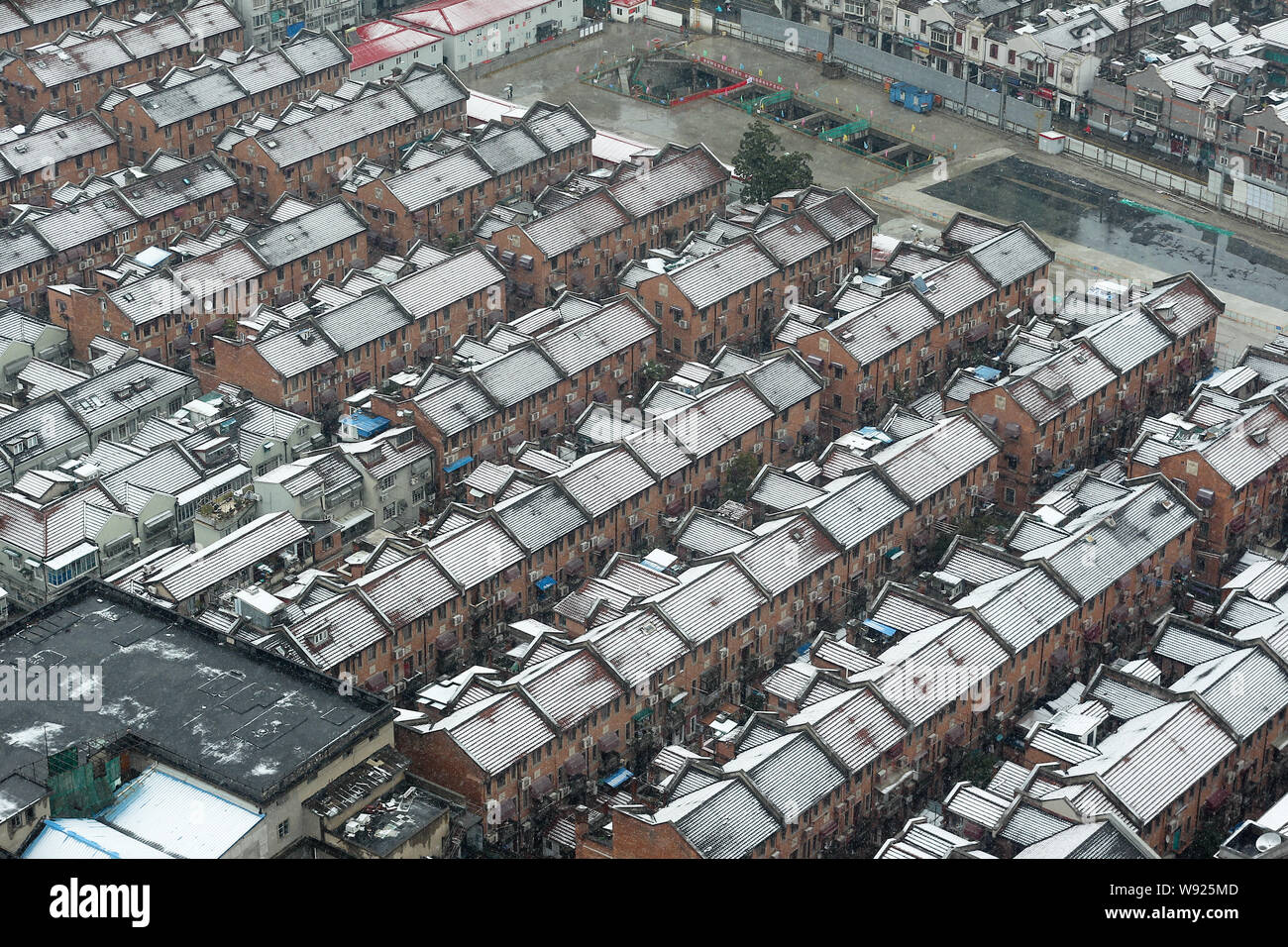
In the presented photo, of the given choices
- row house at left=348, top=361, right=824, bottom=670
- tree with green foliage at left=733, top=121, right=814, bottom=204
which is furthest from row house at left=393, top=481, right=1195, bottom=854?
tree with green foliage at left=733, top=121, right=814, bottom=204

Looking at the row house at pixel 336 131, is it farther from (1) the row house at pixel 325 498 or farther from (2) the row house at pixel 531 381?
(1) the row house at pixel 325 498

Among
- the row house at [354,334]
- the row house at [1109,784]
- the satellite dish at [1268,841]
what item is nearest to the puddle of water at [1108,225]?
Result: the row house at [354,334]

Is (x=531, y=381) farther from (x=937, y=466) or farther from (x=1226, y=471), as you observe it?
(x=1226, y=471)

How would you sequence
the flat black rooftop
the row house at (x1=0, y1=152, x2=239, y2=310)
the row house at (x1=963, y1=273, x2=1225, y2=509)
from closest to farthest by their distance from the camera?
the flat black rooftop < the row house at (x1=963, y1=273, x2=1225, y2=509) < the row house at (x1=0, y1=152, x2=239, y2=310)

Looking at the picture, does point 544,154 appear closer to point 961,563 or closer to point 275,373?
point 275,373

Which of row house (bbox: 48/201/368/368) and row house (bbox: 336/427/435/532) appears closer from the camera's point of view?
row house (bbox: 336/427/435/532)

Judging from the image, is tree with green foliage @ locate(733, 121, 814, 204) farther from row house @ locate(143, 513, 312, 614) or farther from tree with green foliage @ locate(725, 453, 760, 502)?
row house @ locate(143, 513, 312, 614)
